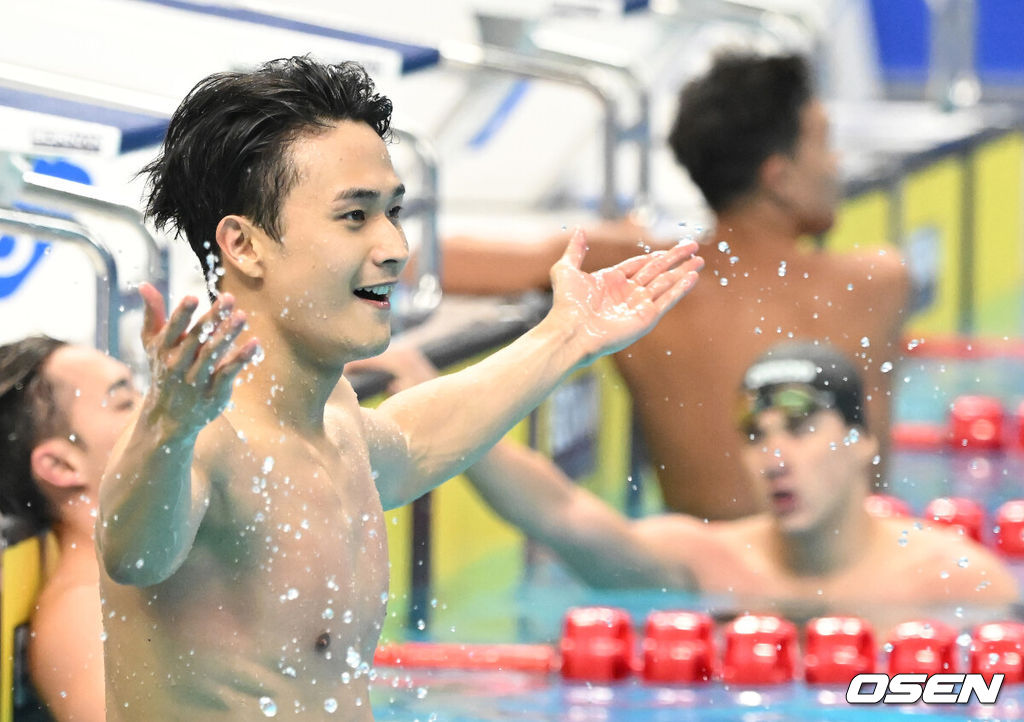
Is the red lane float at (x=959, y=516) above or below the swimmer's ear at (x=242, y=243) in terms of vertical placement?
below

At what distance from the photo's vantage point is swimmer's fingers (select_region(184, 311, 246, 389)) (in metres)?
1.59

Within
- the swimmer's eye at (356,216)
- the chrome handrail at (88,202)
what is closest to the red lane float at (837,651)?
the chrome handrail at (88,202)

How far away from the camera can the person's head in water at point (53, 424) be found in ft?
8.75

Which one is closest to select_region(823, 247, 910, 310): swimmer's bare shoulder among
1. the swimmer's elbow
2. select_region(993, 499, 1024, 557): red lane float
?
select_region(993, 499, 1024, 557): red lane float

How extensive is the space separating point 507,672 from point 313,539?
5.16 feet

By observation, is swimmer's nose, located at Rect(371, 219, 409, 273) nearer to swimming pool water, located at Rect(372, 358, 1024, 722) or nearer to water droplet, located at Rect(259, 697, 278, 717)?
water droplet, located at Rect(259, 697, 278, 717)

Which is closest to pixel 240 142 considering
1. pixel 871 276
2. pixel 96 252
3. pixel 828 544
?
pixel 96 252

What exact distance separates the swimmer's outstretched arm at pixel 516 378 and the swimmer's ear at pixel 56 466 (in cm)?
58

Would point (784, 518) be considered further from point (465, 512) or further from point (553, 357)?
point (553, 357)

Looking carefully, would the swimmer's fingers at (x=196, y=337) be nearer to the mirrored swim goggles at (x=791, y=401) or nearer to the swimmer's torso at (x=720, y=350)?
the mirrored swim goggles at (x=791, y=401)

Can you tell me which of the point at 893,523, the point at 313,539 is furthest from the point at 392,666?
the point at 313,539

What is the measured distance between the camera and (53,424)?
2695 mm

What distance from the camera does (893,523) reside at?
11.9ft

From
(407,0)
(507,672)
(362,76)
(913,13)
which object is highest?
(913,13)
